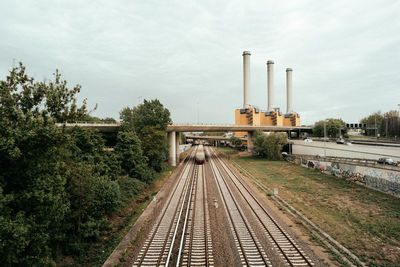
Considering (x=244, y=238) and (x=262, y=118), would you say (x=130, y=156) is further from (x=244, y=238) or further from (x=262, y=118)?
(x=262, y=118)

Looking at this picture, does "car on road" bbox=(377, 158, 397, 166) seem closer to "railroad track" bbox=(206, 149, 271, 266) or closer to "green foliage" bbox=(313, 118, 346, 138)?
"railroad track" bbox=(206, 149, 271, 266)

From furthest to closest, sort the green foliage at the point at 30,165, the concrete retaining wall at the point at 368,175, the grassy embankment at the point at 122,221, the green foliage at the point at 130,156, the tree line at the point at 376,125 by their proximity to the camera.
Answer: the tree line at the point at 376,125 < the green foliage at the point at 130,156 < the concrete retaining wall at the point at 368,175 < the grassy embankment at the point at 122,221 < the green foliage at the point at 30,165

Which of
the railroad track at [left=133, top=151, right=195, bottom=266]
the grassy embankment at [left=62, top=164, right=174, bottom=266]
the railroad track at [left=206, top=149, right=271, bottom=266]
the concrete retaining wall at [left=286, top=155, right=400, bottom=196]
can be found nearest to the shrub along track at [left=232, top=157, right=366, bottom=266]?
the railroad track at [left=206, top=149, right=271, bottom=266]

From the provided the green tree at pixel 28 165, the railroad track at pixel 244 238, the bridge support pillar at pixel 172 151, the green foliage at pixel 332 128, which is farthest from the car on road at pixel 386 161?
the green foliage at pixel 332 128

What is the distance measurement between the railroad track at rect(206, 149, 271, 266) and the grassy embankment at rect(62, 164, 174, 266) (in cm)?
878

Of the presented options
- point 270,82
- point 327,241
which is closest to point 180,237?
point 327,241

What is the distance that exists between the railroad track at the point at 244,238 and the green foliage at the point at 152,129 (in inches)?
754

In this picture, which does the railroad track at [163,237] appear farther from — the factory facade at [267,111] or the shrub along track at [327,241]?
the factory facade at [267,111]

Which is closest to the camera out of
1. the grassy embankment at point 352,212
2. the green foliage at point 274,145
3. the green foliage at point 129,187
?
the grassy embankment at point 352,212

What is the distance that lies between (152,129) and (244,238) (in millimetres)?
28669

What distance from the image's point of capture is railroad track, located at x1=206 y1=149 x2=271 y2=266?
11.4 meters

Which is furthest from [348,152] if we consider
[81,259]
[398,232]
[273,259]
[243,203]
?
[81,259]

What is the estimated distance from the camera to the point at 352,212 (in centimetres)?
1906

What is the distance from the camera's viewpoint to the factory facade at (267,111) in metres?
101
